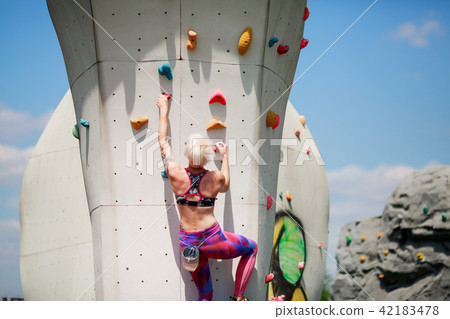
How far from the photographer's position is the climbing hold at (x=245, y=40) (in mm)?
6602

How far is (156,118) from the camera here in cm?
654

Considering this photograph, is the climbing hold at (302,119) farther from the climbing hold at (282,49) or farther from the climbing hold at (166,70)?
the climbing hold at (166,70)

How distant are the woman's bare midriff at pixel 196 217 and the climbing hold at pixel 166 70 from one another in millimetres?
1429

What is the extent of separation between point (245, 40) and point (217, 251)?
2270 millimetres

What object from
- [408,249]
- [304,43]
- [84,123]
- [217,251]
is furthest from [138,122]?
[408,249]

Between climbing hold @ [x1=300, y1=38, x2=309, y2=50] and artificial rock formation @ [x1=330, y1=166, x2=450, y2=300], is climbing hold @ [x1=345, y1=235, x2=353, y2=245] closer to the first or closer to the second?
artificial rock formation @ [x1=330, y1=166, x2=450, y2=300]

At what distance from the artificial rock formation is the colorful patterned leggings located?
1182 centimetres

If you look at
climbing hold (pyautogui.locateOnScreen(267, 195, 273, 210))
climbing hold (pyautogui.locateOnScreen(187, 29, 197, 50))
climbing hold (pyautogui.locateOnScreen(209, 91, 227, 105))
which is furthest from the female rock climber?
climbing hold (pyautogui.locateOnScreen(187, 29, 197, 50))

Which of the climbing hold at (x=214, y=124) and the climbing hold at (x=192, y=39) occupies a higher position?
the climbing hold at (x=192, y=39)

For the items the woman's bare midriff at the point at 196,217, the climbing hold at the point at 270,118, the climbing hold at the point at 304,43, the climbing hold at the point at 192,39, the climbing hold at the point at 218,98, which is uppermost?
the climbing hold at the point at 304,43

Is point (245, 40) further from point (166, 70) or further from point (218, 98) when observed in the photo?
point (166, 70)

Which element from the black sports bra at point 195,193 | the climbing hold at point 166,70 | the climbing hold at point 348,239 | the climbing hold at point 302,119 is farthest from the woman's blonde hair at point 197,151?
the climbing hold at point 348,239
